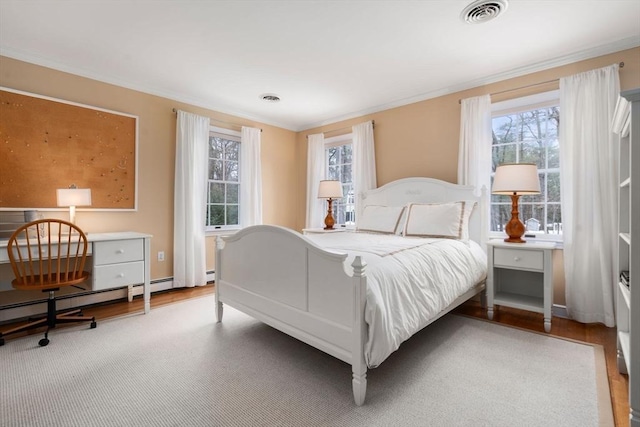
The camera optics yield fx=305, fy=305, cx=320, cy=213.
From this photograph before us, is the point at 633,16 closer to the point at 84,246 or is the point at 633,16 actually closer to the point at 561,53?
the point at 561,53

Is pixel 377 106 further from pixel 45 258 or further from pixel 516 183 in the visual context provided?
pixel 45 258

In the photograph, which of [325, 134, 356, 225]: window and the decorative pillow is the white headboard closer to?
the decorative pillow

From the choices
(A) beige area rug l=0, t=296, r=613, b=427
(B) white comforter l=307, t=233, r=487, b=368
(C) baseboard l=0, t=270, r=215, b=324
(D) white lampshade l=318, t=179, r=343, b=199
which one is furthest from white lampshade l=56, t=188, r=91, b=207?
(D) white lampshade l=318, t=179, r=343, b=199

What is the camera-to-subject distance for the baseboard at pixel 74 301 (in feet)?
9.16

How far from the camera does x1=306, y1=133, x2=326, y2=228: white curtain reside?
16.2 ft

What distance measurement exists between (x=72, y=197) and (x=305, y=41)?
252 centimetres

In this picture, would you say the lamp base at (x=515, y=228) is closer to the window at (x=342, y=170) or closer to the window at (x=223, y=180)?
the window at (x=342, y=170)

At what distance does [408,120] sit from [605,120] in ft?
6.32

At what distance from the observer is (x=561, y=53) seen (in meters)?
2.81

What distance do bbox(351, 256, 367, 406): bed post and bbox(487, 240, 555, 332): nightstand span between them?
1822 millimetres

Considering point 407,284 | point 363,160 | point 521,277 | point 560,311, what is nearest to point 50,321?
point 407,284

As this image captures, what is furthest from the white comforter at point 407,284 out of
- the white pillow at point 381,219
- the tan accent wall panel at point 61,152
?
the tan accent wall panel at point 61,152

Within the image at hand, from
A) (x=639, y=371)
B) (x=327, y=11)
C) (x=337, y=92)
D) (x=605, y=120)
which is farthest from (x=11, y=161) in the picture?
(x=605, y=120)

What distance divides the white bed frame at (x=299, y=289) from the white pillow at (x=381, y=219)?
3.49 ft
